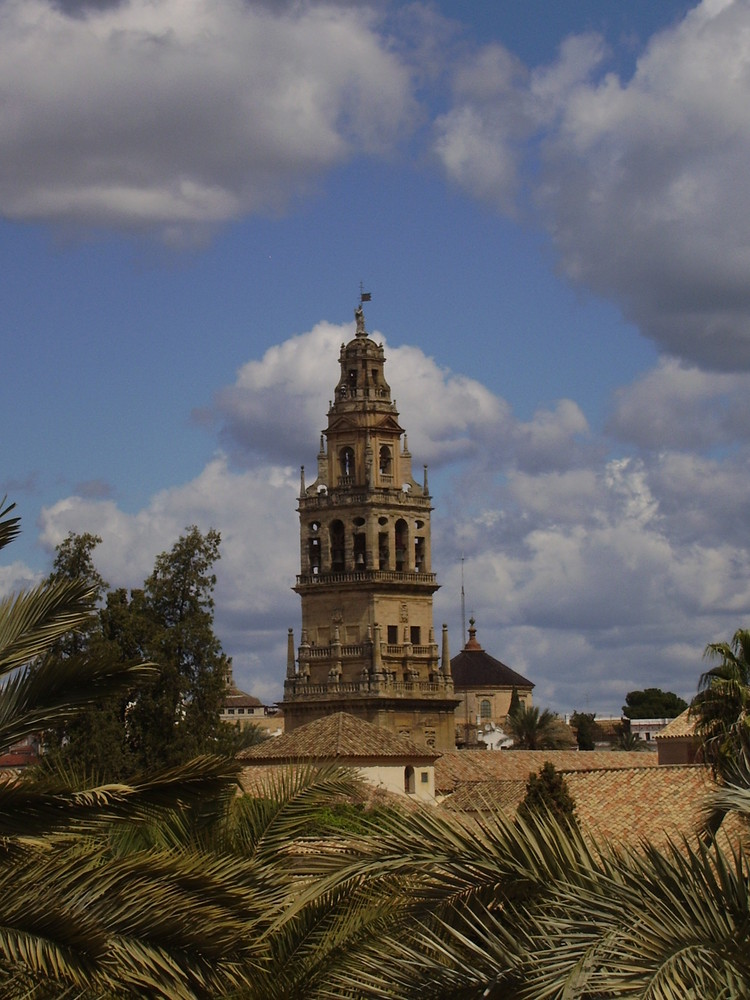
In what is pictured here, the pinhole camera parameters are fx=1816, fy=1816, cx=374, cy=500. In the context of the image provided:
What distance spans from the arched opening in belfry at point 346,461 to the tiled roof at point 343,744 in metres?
34.1

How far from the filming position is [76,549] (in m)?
45.9

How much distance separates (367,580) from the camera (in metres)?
91.9

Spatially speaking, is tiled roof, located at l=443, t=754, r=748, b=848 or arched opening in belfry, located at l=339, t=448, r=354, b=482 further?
arched opening in belfry, located at l=339, t=448, r=354, b=482

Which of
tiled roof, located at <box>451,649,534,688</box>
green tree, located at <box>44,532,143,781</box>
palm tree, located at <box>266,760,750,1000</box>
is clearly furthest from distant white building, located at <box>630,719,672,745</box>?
palm tree, located at <box>266,760,750,1000</box>

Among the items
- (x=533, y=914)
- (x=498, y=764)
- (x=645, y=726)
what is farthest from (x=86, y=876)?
(x=645, y=726)

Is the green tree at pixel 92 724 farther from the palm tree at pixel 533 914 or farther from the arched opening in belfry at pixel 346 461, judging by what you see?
the arched opening in belfry at pixel 346 461

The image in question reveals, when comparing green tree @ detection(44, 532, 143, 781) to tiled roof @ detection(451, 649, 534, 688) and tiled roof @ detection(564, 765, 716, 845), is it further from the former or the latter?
tiled roof @ detection(451, 649, 534, 688)

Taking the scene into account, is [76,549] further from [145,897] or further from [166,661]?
[145,897]

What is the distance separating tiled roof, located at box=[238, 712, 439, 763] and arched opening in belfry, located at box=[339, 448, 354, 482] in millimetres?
Result: 34068

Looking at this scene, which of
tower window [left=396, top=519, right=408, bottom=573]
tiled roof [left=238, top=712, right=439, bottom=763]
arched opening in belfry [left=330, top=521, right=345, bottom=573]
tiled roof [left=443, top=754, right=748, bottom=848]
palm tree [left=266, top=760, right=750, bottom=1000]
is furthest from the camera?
tower window [left=396, top=519, right=408, bottom=573]

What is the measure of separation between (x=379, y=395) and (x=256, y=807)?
79432 mm

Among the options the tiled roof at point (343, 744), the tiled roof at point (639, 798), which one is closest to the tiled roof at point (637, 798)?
the tiled roof at point (639, 798)

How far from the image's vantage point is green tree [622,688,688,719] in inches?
6732

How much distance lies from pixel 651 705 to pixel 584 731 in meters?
42.4
